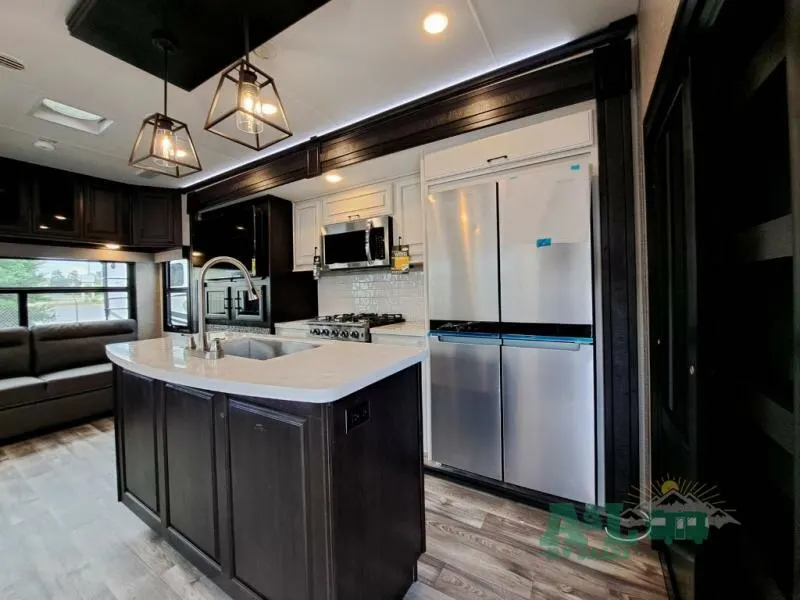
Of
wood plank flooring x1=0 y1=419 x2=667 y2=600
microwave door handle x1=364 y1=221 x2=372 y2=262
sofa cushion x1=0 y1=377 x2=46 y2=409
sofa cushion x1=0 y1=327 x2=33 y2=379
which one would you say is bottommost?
wood plank flooring x1=0 y1=419 x2=667 y2=600

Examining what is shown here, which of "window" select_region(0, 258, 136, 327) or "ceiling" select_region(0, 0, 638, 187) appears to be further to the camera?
"window" select_region(0, 258, 136, 327)

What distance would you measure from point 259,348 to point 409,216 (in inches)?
65.3

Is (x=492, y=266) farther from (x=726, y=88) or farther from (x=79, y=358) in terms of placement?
(x=79, y=358)

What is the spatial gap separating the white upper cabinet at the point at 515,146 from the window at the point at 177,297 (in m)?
3.74

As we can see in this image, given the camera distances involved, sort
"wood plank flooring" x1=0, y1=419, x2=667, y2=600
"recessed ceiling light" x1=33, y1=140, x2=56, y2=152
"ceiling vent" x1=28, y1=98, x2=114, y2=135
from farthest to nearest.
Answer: "recessed ceiling light" x1=33, y1=140, x2=56, y2=152, "ceiling vent" x1=28, y1=98, x2=114, y2=135, "wood plank flooring" x1=0, y1=419, x2=667, y2=600

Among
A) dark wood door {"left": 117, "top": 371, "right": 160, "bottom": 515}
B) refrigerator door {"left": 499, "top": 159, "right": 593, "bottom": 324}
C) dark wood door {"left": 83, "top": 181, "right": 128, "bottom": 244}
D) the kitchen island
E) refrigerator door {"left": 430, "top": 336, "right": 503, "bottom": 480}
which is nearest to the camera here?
the kitchen island

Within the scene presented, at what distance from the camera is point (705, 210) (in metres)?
0.91

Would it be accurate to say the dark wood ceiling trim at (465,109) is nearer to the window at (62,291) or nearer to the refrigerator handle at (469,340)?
the refrigerator handle at (469,340)

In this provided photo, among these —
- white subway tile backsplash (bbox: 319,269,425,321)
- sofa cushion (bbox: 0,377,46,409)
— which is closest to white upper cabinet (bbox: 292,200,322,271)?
white subway tile backsplash (bbox: 319,269,425,321)

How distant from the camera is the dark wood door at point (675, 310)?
0.97m

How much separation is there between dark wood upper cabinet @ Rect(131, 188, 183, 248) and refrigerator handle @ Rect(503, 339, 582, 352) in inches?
171

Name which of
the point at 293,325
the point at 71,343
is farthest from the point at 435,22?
the point at 71,343

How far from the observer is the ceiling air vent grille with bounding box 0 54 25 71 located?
1.86 m

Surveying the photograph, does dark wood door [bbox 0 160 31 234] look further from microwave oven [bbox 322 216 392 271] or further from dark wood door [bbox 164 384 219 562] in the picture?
dark wood door [bbox 164 384 219 562]
